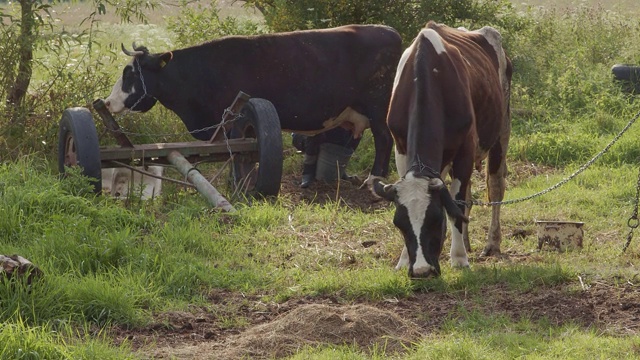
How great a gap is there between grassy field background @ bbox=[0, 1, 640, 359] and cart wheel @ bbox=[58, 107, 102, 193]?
0.25 m

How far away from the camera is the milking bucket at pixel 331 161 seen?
12.4m

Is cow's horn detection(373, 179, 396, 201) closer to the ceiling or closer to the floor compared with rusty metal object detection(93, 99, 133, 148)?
closer to the ceiling

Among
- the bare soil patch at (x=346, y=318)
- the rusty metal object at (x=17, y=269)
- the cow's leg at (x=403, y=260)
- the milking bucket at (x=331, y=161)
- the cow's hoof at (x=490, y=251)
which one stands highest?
the rusty metal object at (x=17, y=269)

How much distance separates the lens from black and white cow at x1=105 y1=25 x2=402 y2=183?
12.1 meters

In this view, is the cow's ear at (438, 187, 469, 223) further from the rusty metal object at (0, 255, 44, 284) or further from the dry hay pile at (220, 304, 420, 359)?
the rusty metal object at (0, 255, 44, 284)

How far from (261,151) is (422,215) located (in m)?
2.86

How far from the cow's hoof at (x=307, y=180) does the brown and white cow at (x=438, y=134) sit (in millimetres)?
2769

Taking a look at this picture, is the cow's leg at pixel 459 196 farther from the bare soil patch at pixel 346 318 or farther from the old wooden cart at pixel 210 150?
the old wooden cart at pixel 210 150

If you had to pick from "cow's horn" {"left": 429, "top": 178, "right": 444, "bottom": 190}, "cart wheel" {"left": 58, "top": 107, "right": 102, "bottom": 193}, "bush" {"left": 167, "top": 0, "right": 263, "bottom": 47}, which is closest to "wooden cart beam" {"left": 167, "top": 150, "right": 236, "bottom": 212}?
"cart wheel" {"left": 58, "top": 107, "right": 102, "bottom": 193}

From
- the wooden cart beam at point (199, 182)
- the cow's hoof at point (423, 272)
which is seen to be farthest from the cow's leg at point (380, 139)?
the cow's hoof at point (423, 272)

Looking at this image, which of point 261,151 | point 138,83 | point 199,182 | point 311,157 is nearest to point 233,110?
point 261,151

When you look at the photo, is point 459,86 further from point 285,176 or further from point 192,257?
point 285,176

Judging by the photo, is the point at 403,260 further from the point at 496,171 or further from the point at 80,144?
the point at 80,144

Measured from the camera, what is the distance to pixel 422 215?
311 inches
